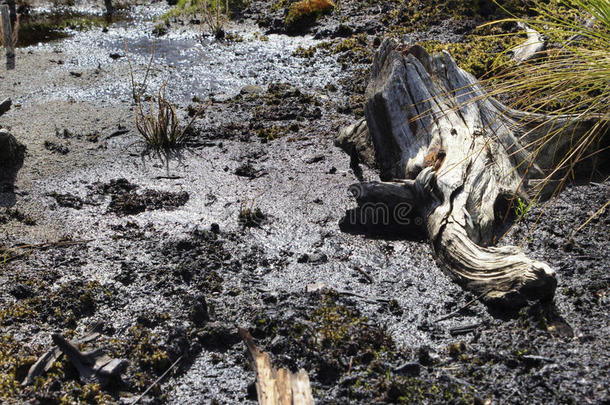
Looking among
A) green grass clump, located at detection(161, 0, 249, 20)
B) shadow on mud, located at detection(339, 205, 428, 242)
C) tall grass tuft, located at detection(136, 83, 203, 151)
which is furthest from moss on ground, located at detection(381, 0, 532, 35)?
shadow on mud, located at detection(339, 205, 428, 242)

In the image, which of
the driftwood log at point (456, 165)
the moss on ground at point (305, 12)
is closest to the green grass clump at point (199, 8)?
the moss on ground at point (305, 12)

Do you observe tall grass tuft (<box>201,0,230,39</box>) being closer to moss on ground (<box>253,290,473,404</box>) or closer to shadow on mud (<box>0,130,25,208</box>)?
shadow on mud (<box>0,130,25,208</box>)

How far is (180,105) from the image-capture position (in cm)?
691

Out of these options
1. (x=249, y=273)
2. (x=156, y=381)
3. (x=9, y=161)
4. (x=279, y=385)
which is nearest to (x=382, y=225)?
(x=249, y=273)

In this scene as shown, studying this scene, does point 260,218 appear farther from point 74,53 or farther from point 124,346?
point 74,53

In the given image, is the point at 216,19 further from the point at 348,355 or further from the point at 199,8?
the point at 348,355

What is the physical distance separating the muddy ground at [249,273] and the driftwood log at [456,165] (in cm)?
20

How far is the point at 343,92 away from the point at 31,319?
15.1 feet

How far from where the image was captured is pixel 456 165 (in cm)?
388

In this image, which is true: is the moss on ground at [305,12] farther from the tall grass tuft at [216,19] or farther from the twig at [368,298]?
the twig at [368,298]

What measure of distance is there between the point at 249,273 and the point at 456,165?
163cm

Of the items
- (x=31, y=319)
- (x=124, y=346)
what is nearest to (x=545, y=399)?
(x=124, y=346)

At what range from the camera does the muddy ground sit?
2891mm

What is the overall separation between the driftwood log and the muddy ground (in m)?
0.20
